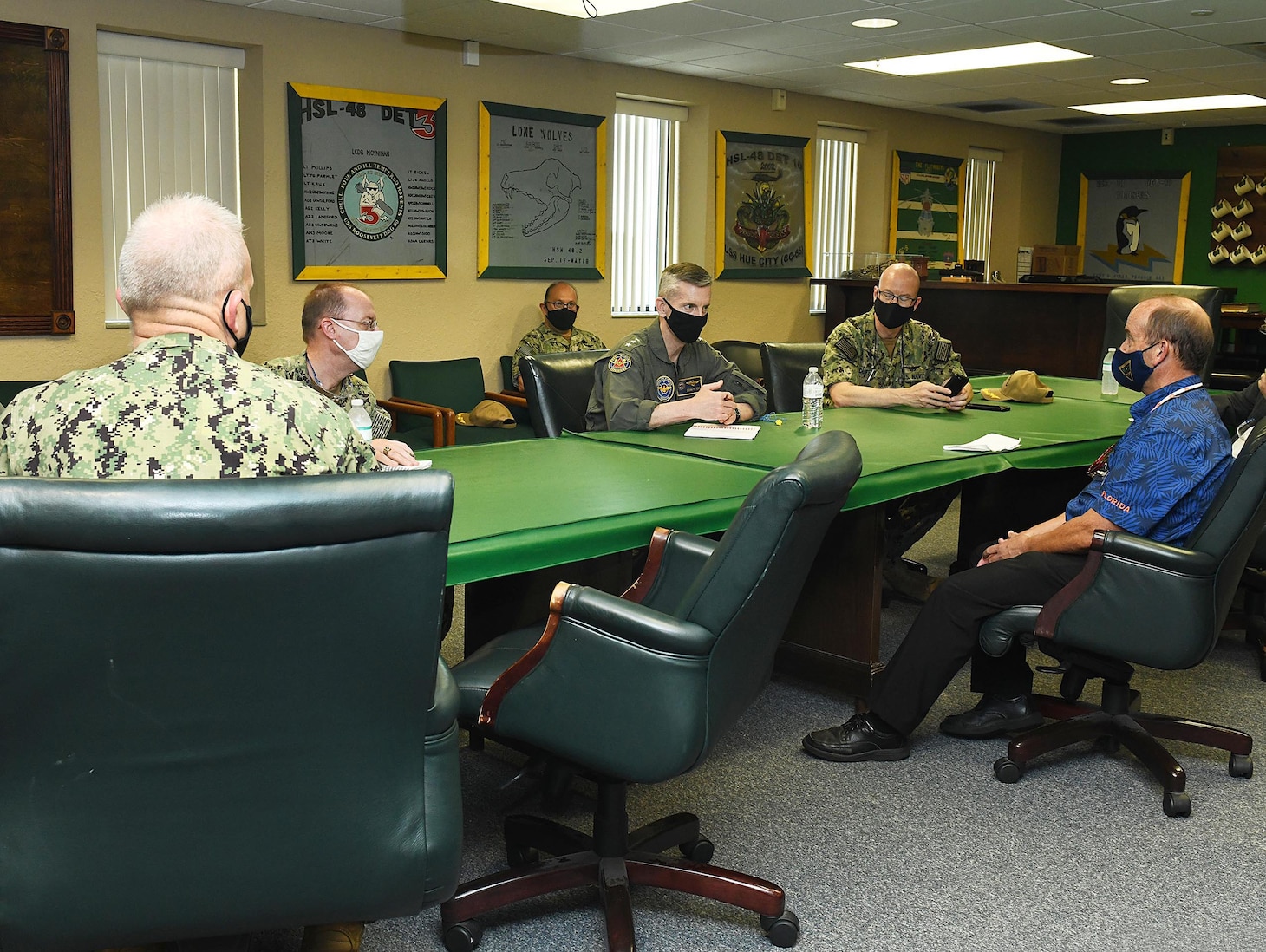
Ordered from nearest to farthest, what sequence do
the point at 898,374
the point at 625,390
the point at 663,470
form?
the point at 663,470
the point at 625,390
the point at 898,374

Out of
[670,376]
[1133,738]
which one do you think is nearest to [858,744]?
[1133,738]

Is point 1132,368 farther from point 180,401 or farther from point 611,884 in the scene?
point 180,401

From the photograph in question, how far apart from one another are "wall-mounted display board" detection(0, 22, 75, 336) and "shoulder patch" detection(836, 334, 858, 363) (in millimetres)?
3429

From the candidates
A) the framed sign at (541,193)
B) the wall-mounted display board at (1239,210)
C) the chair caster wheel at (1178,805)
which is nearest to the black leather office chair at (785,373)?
the chair caster wheel at (1178,805)

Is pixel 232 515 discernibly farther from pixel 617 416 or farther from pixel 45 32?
pixel 45 32

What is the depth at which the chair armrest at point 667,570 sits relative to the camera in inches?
98.7

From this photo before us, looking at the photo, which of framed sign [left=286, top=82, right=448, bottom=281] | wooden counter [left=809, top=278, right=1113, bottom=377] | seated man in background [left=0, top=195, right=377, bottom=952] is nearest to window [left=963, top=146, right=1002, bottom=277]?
wooden counter [left=809, top=278, right=1113, bottom=377]

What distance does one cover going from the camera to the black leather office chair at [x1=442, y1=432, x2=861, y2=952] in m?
1.95

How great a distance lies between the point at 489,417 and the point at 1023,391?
271cm

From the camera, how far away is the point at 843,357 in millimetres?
4750

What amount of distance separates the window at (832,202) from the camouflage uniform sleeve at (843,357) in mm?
4308

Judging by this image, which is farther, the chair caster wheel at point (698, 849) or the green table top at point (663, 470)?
the chair caster wheel at point (698, 849)

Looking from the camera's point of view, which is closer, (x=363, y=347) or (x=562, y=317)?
(x=363, y=347)

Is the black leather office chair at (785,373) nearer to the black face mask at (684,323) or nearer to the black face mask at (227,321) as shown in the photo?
the black face mask at (684,323)
